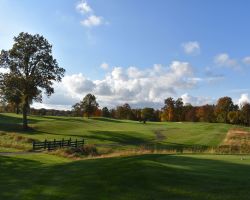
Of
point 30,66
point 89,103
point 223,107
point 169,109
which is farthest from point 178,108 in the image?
point 30,66

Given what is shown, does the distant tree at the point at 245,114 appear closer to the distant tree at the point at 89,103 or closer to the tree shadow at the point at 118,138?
the distant tree at the point at 89,103

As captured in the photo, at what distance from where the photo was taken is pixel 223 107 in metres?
177

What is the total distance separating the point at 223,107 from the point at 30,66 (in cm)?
11705

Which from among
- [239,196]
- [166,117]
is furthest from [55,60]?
[166,117]

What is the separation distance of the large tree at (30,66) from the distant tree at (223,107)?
10849 centimetres

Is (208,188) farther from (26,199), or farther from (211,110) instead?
(211,110)

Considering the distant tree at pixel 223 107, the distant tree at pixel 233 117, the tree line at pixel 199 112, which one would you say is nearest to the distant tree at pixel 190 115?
the tree line at pixel 199 112

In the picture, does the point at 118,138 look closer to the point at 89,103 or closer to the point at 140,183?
the point at 140,183

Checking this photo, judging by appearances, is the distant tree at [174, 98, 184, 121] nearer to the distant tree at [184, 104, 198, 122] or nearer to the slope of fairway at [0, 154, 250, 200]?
the distant tree at [184, 104, 198, 122]

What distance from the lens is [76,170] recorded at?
2242 centimetres

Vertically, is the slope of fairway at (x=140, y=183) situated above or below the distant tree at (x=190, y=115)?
below

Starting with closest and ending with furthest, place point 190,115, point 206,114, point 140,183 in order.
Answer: point 140,183 → point 206,114 → point 190,115

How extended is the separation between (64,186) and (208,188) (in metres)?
6.00

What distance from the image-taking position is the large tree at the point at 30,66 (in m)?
74.2
